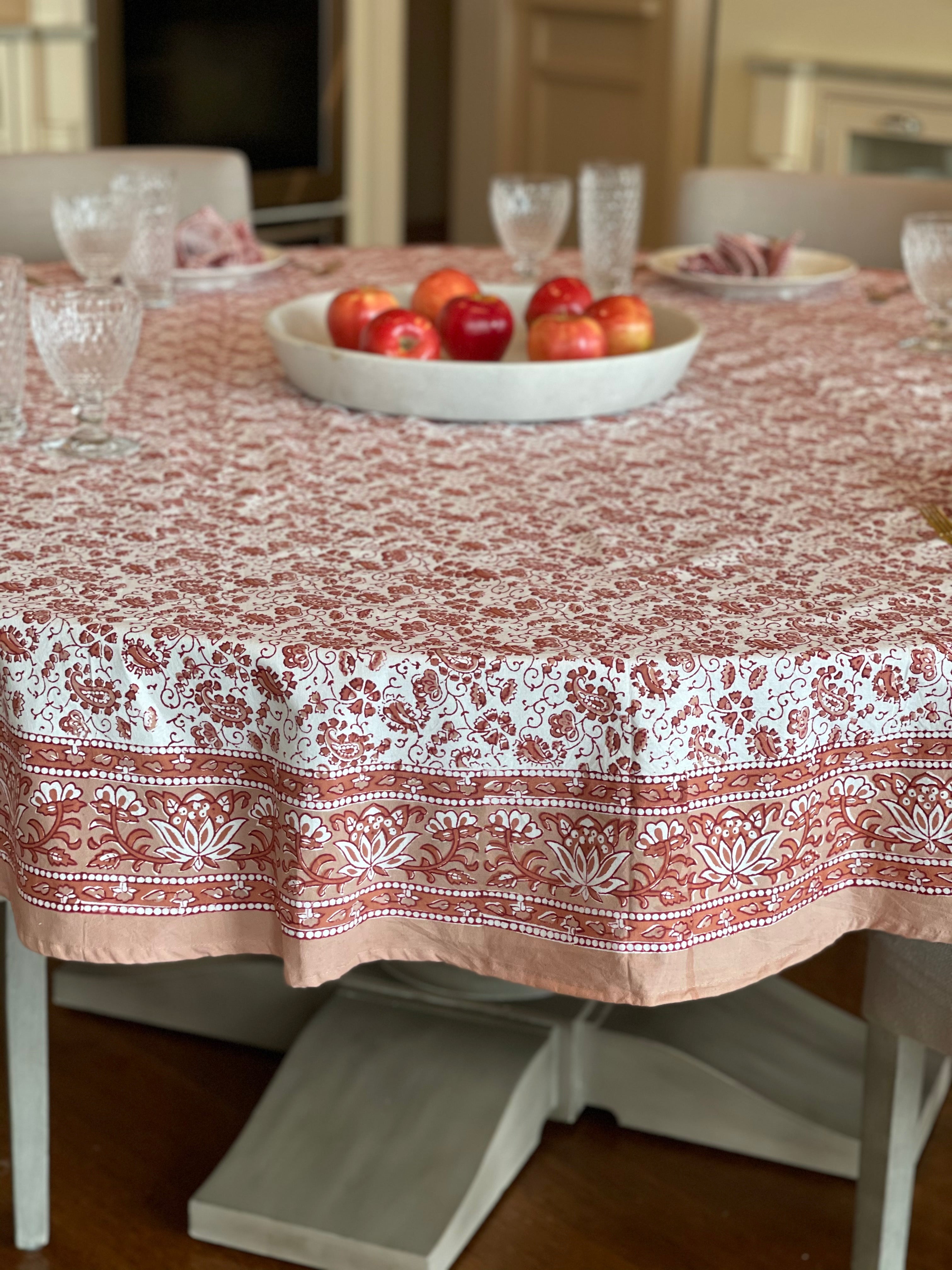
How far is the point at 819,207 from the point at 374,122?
207 cm

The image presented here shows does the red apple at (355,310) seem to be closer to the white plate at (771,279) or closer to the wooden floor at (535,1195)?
the white plate at (771,279)

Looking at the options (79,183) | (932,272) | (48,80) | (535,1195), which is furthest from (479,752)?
(48,80)

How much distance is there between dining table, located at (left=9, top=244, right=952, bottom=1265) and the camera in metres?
0.88

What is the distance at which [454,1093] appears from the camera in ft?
4.87

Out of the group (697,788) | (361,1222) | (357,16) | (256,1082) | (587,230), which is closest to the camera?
(697,788)

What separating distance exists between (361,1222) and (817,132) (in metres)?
3.38

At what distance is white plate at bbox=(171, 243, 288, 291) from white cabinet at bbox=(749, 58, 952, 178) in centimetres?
232

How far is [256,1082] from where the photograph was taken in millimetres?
1663

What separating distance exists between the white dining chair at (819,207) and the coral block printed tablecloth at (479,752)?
147 cm

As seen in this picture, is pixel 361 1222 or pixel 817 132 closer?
pixel 361 1222

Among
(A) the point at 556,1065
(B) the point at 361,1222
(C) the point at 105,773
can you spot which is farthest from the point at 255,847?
(A) the point at 556,1065

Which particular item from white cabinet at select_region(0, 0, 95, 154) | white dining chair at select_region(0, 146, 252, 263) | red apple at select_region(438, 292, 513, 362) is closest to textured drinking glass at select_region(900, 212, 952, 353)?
red apple at select_region(438, 292, 513, 362)

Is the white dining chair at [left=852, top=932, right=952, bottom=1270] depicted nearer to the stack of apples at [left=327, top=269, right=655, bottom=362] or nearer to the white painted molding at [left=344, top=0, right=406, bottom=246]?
the stack of apples at [left=327, top=269, right=655, bottom=362]

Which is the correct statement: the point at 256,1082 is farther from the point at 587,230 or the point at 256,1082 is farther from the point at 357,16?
the point at 357,16
